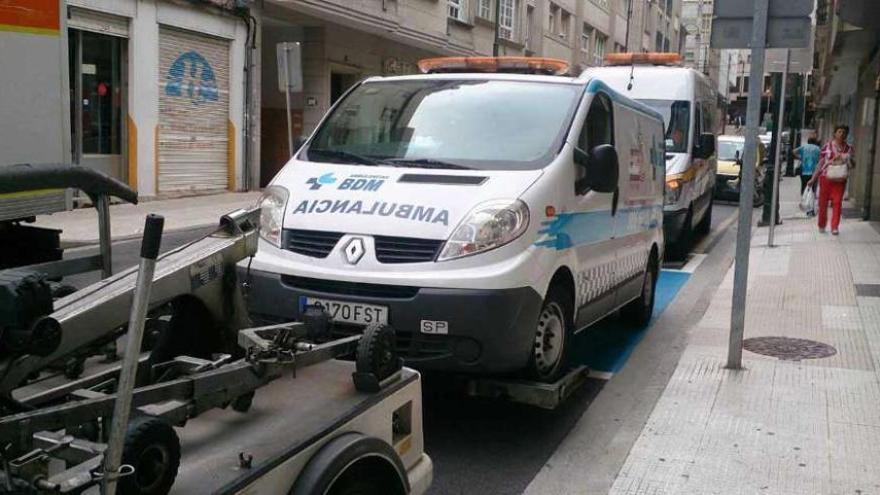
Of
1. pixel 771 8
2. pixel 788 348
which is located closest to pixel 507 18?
pixel 788 348

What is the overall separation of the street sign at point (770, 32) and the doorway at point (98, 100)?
41.5ft

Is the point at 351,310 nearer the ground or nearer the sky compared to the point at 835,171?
nearer the ground

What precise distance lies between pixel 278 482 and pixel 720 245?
13.0 meters

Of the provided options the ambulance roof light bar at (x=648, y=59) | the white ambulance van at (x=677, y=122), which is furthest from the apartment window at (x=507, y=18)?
the white ambulance van at (x=677, y=122)

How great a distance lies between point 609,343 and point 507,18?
2949 cm

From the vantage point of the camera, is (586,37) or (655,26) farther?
(655,26)

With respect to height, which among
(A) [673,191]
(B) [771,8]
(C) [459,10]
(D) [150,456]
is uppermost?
(C) [459,10]

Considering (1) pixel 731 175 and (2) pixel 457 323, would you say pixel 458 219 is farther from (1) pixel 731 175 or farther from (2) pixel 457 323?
(1) pixel 731 175

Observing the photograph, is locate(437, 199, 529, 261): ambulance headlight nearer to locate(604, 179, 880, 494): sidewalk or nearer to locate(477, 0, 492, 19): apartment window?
locate(604, 179, 880, 494): sidewalk

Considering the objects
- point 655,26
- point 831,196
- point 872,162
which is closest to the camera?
point 831,196

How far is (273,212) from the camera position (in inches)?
207

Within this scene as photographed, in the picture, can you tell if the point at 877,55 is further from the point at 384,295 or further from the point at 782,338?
the point at 384,295

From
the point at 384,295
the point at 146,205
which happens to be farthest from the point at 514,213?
the point at 146,205

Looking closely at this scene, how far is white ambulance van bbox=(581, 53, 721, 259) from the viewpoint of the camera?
1218cm
